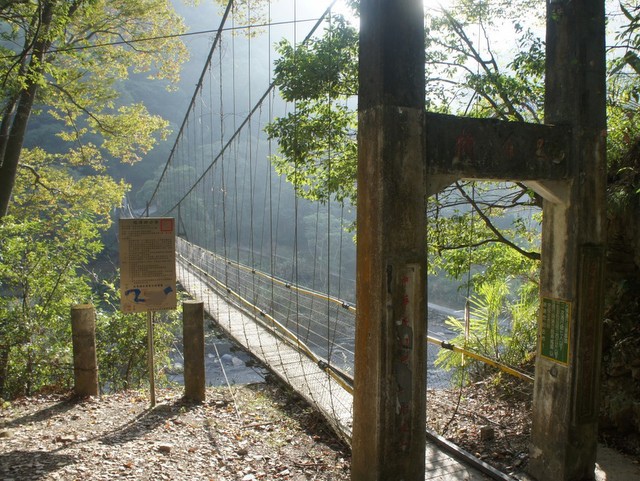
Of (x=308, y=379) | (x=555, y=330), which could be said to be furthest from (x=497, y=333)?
(x=555, y=330)

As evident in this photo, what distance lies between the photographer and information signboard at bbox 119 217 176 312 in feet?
8.22

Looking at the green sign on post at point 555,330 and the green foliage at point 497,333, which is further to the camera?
the green foliage at point 497,333

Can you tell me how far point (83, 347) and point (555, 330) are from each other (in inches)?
99.0

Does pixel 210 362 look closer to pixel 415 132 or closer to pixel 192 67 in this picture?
pixel 415 132

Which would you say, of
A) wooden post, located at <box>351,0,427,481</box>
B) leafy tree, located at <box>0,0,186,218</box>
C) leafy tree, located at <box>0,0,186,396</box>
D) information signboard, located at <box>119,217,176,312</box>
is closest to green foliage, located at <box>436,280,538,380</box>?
wooden post, located at <box>351,0,427,481</box>

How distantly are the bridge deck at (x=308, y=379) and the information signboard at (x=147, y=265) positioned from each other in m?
0.92

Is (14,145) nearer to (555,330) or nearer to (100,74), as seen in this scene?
(100,74)

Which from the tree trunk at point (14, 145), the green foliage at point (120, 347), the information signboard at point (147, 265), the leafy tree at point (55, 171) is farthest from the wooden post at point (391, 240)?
the tree trunk at point (14, 145)

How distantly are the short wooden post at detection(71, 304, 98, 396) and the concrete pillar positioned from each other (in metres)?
2.47

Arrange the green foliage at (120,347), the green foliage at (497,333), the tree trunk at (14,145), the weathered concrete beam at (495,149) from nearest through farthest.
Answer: the weathered concrete beam at (495,149) < the green foliage at (497,333) < the green foliage at (120,347) < the tree trunk at (14,145)

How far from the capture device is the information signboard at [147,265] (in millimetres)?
2506

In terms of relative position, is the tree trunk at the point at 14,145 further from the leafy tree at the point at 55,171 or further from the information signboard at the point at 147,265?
the information signboard at the point at 147,265

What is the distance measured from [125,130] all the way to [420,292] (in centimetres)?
602

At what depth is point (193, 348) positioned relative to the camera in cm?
273
